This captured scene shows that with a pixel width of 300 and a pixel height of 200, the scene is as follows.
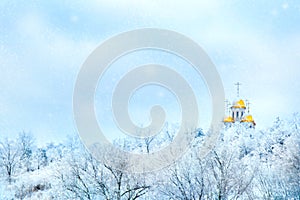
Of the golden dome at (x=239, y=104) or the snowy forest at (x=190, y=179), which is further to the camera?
the golden dome at (x=239, y=104)

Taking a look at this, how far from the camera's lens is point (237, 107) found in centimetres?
6059

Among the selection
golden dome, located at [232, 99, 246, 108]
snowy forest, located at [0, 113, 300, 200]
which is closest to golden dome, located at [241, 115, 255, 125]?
golden dome, located at [232, 99, 246, 108]

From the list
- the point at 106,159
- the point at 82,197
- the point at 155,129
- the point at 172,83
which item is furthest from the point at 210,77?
the point at 155,129

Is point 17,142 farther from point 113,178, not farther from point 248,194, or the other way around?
point 248,194

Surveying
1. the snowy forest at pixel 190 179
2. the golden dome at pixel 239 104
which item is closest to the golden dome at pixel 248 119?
the golden dome at pixel 239 104

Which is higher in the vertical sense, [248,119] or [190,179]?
[248,119]

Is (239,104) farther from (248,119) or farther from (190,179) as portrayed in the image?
(190,179)

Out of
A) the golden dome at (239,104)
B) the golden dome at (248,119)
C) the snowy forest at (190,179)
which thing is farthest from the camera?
the golden dome at (239,104)

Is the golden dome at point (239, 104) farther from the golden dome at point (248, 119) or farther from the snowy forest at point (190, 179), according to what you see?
the snowy forest at point (190, 179)

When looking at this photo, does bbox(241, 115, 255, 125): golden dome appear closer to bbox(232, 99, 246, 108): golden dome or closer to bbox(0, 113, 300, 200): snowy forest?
bbox(232, 99, 246, 108): golden dome

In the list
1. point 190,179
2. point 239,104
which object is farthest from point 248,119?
point 190,179

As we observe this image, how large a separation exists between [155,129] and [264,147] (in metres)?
9.20

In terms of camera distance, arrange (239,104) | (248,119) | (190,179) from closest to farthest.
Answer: (190,179), (248,119), (239,104)

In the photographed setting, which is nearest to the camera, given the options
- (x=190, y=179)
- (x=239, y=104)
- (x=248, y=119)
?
(x=190, y=179)
